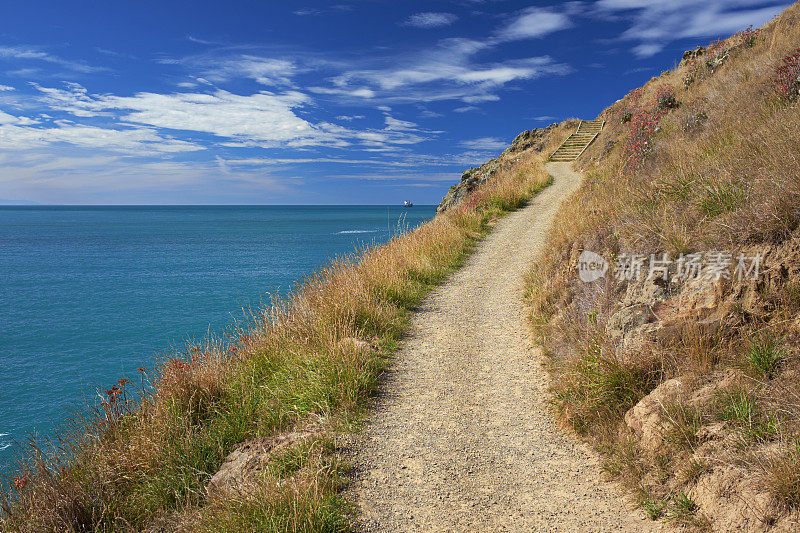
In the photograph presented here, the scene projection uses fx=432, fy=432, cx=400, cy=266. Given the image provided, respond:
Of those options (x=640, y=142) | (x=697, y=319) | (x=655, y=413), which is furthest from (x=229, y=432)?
(x=640, y=142)

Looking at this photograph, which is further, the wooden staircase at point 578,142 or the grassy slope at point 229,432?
the wooden staircase at point 578,142

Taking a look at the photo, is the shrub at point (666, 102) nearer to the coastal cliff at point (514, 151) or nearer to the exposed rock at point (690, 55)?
the exposed rock at point (690, 55)

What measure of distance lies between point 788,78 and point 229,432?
12.0 meters

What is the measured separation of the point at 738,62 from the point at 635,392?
665 inches

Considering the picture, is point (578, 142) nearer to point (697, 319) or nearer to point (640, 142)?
point (640, 142)

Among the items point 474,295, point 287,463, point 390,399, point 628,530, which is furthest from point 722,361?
point 474,295

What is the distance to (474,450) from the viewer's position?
4656 mm

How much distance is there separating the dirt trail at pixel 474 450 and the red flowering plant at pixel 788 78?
22.4 ft

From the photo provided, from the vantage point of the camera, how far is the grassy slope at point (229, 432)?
3.94 metres

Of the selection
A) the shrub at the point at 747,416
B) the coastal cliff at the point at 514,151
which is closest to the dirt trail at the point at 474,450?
the shrub at the point at 747,416

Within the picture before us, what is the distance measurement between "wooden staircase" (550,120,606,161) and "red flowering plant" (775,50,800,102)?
2085 cm

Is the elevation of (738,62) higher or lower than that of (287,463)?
higher

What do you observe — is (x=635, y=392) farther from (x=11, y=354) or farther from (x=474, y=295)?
(x=11, y=354)

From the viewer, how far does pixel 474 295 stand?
972cm
